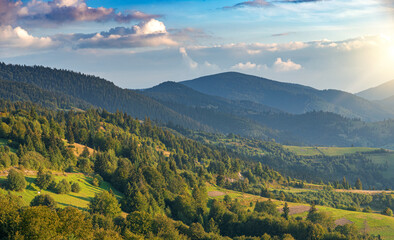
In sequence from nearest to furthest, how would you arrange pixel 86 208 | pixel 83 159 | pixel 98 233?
pixel 98 233
pixel 86 208
pixel 83 159

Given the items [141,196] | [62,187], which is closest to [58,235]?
[62,187]

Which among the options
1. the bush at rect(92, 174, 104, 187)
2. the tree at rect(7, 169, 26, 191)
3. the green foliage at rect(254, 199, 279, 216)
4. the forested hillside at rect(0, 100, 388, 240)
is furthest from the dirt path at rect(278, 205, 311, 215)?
the tree at rect(7, 169, 26, 191)

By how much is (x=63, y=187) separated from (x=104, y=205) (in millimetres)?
16489

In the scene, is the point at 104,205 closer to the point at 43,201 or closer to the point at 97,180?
the point at 43,201

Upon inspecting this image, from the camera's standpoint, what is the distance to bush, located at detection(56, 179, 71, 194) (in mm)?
118238

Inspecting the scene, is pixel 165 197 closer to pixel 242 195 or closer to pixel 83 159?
pixel 83 159

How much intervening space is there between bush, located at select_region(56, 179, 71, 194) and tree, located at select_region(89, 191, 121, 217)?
11357 millimetres

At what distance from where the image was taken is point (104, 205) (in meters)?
112

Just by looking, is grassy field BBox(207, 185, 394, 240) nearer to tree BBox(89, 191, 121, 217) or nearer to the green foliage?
the green foliage

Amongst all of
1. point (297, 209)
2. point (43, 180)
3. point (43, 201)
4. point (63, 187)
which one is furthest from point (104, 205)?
point (297, 209)

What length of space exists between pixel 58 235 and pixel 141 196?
5739cm

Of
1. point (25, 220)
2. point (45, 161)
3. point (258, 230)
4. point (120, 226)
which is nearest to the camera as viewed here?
point (25, 220)

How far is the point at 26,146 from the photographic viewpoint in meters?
146

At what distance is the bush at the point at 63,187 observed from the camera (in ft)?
388
